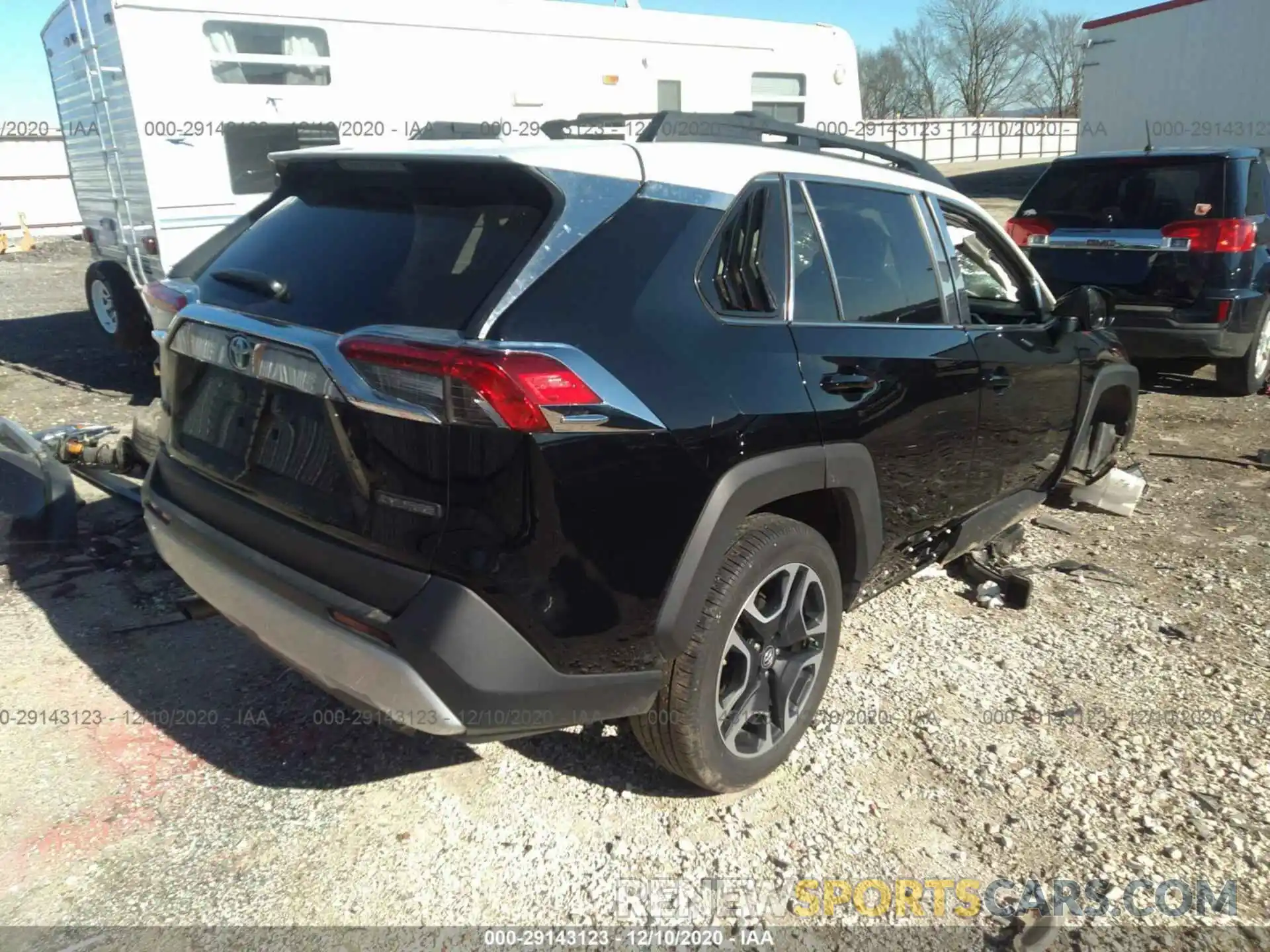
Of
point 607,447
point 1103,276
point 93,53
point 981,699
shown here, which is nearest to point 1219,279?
point 1103,276

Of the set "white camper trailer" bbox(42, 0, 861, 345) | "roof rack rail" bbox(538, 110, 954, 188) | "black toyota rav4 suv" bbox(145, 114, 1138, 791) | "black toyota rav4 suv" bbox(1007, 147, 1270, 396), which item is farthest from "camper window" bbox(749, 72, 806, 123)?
"black toyota rav4 suv" bbox(145, 114, 1138, 791)

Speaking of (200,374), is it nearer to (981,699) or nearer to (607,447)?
(607,447)

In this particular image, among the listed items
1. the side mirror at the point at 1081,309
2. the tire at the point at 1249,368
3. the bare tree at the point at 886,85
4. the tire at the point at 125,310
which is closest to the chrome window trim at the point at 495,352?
the side mirror at the point at 1081,309

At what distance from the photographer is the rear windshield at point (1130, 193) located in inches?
269

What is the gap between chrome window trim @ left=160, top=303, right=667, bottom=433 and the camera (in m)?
2.17

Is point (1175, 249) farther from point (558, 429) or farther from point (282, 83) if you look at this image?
point (282, 83)

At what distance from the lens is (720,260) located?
264 centimetres

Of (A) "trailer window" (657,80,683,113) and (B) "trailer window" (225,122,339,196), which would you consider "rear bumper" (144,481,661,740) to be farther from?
(A) "trailer window" (657,80,683,113)

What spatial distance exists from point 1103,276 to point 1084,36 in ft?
84.0

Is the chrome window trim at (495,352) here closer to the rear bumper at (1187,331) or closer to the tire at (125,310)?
the rear bumper at (1187,331)

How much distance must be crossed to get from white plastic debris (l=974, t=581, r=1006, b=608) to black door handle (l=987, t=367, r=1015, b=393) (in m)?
1.03

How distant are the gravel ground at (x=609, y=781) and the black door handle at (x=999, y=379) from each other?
1.03 m

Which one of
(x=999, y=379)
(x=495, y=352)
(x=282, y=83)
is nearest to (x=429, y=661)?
(x=495, y=352)

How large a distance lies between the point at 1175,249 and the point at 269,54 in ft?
21.7
